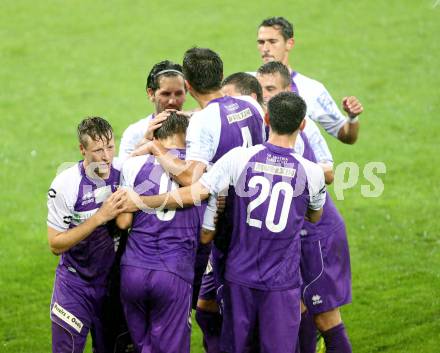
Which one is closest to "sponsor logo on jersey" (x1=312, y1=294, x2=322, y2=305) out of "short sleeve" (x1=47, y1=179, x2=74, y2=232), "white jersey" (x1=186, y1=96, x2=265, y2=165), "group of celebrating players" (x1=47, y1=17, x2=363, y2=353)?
"group of celebrating players" (x1=47, y1=17, x2=363, y2=353)

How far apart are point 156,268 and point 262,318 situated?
85cm

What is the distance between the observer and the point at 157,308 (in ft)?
21.3

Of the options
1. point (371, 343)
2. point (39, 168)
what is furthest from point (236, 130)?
point (39, 168)

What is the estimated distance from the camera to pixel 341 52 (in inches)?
771

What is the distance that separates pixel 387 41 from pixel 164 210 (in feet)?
47.2

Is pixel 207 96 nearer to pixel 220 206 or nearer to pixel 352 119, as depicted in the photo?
pixel 220 206

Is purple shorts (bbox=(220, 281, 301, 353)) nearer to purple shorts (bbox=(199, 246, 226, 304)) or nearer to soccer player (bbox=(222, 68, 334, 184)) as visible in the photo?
purple shorts (bbox=(199, 246, 226, 304))

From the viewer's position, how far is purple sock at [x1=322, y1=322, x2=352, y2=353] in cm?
747

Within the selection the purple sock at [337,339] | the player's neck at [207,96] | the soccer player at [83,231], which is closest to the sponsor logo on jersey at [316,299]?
the purple sock at [337,339]

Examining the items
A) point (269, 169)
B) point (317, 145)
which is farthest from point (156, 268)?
point (317, 145)

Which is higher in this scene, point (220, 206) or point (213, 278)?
point (220, 206)

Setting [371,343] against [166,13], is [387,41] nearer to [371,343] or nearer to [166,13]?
[166,13]

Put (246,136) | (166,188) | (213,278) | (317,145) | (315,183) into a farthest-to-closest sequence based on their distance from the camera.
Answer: (213,278) < (317,145) < (246,136) < (166,188) < (315,183)

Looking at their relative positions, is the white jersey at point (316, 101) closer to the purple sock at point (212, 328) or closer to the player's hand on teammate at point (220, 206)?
the player's hand on teammate at point (220, 206)
